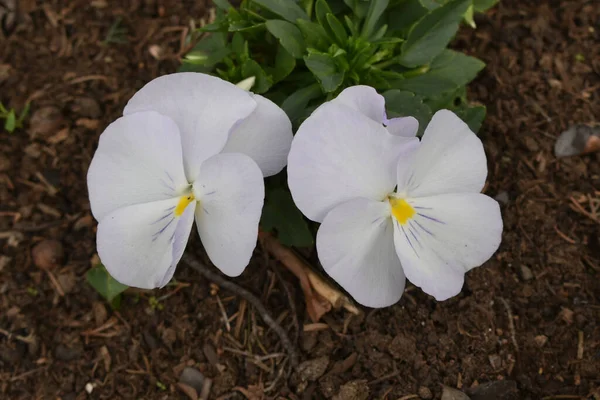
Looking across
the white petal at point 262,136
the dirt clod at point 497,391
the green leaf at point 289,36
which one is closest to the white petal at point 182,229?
the white petal at point 262,136

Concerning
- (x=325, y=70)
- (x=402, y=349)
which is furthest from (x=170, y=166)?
(x=402, y=349)

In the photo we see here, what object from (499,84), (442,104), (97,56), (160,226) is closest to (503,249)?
(442,104)

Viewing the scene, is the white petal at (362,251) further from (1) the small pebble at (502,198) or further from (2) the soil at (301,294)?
(1) the small pebble at (502,198)

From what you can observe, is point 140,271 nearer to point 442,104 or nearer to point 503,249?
point 442,104

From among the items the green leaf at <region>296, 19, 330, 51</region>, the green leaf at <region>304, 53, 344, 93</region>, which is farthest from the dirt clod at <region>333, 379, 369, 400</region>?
the green leaf at <region>296, 19, 330, 51</region>

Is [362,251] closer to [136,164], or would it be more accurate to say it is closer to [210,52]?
[136,164]

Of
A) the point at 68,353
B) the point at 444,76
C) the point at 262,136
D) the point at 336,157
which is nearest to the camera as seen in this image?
the point at 336,157
